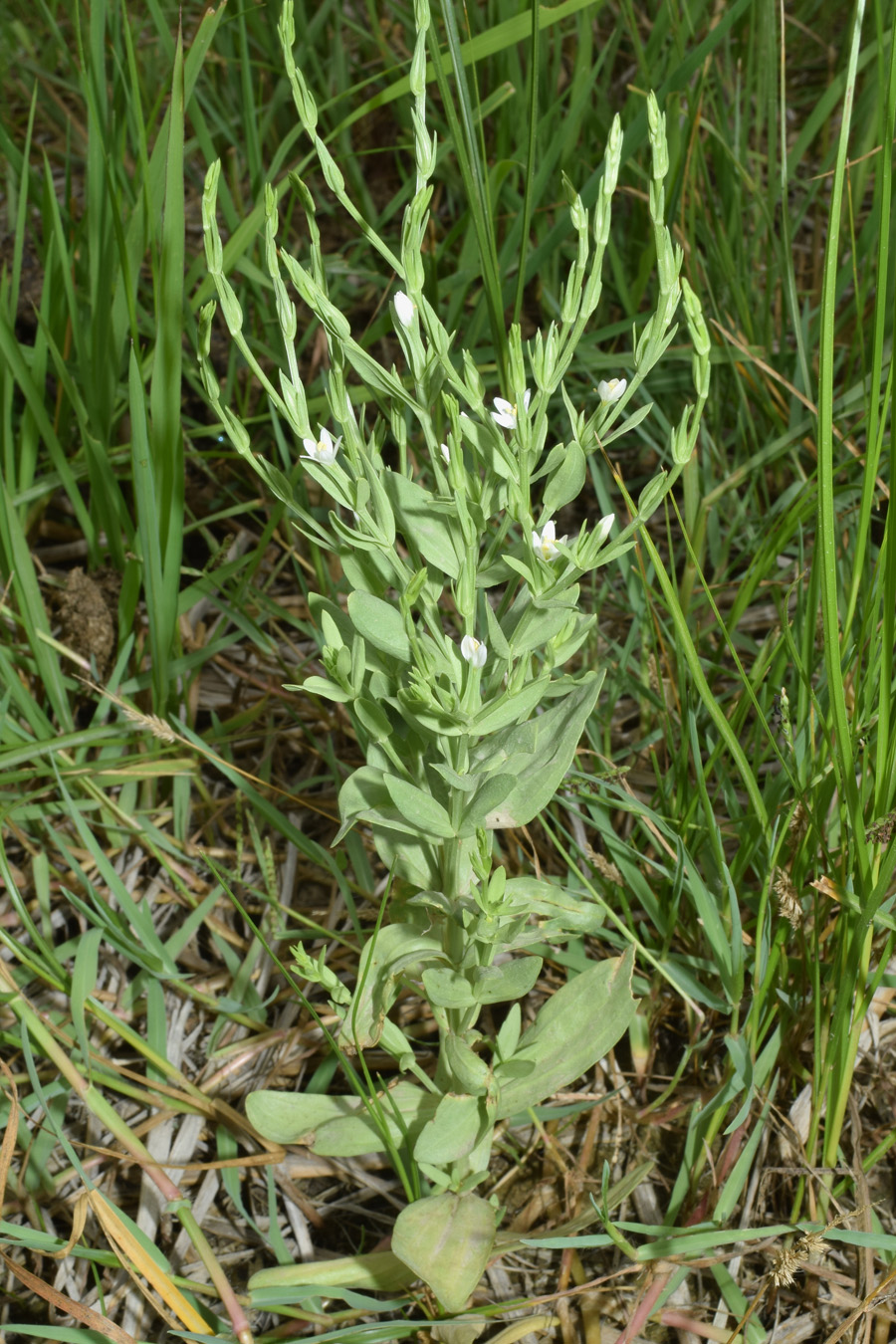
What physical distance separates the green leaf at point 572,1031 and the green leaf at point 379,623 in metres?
0.51

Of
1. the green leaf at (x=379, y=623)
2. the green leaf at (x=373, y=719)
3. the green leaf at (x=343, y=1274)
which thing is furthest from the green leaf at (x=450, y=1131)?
the green leaf at (x=379, y=623)

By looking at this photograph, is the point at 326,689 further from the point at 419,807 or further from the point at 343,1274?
the point at 343,1274

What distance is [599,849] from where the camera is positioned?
5.42 feet

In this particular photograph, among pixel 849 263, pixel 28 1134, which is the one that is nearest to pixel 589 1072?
pixel 28 1134

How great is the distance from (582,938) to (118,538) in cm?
100

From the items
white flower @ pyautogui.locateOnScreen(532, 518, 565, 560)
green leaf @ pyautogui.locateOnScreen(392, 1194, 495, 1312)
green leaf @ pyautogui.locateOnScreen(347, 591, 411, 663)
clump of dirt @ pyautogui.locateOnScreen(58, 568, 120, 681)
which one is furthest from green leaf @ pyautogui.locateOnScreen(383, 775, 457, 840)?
clump of dirt @ pyautogui.locateOnScreen(58, 568, 120, 681)

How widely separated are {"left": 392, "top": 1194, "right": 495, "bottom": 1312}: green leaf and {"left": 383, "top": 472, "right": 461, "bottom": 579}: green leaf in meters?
0.75

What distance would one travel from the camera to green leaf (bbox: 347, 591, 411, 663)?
1032 millimetres

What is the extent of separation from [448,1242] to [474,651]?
27.8 inches

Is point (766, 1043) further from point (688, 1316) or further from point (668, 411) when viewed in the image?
point (668, 411)

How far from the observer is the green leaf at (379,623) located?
1.03 metres

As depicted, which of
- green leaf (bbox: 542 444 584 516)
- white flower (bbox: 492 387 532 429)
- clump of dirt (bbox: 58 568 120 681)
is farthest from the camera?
clump of dirt (bbox: 58 568 120 681)

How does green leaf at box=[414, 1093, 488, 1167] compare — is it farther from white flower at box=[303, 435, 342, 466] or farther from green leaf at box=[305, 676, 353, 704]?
white flower at box=[303, 435, 342, 466]

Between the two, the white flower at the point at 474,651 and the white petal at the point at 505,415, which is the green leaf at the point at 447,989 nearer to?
the white flower at the point at 474,651
